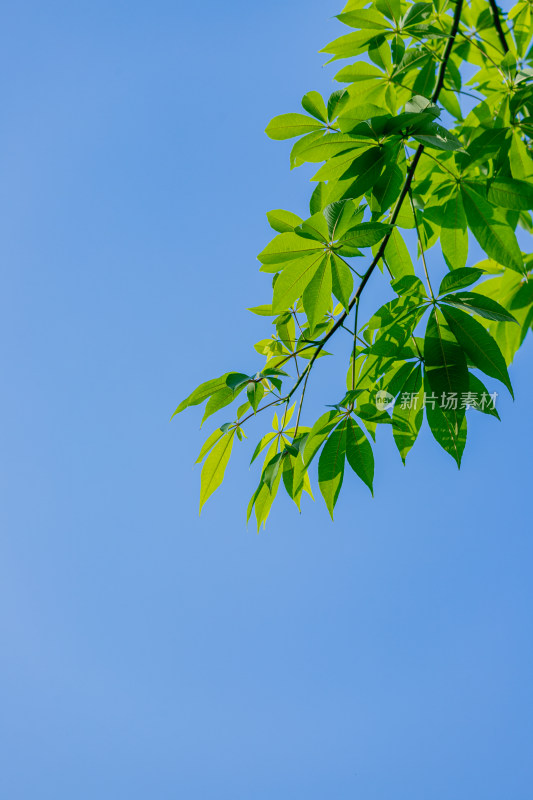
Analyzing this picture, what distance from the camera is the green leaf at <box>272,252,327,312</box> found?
44.8 inches

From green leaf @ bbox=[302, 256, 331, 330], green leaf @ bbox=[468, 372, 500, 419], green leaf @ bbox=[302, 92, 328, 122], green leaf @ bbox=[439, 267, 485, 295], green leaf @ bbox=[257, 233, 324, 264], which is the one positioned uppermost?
green leaf @ bbox=[302, 92, 328, 122]

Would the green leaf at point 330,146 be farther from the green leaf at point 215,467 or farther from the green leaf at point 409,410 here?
the green leaf at point 215,467

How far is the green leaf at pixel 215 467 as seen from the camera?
53.4 inches

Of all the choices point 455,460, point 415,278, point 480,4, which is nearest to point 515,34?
point 480,4

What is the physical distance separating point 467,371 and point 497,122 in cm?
50

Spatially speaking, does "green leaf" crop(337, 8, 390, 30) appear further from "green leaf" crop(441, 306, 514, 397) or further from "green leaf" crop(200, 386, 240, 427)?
"green leaf" crop(200, 386, 240, 427)

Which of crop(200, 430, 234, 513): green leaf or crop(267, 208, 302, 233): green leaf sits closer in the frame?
crop(267, 208, 302, 233): green leaf

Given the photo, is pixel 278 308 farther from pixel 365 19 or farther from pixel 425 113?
pixel 365 19

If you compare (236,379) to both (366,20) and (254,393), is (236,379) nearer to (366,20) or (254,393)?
(254,393)

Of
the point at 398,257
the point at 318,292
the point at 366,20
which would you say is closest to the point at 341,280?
the point at 318,292

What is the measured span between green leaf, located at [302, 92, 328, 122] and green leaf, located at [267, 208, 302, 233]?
0.28 meters

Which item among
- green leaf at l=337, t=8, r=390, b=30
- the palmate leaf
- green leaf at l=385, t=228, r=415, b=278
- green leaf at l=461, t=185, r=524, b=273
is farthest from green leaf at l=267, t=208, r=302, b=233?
green leaf at l=337, t=8, r=390, b=30

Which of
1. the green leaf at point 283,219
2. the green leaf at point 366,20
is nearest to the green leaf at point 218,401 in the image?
the green leaf at point 283,219

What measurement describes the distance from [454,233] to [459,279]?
195 millimetres
